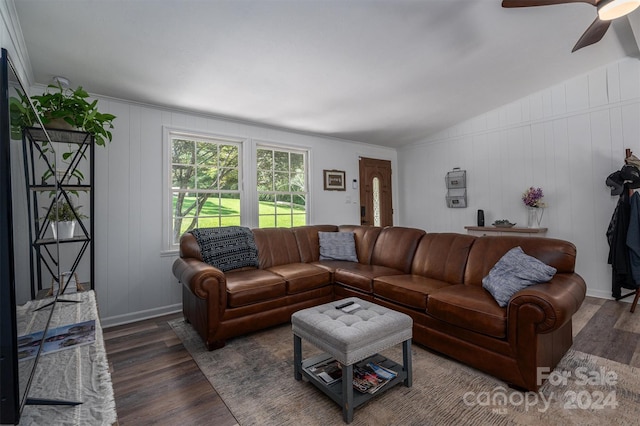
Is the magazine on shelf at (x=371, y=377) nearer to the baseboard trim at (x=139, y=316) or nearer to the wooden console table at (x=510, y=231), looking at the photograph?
the baseboard trim at (x=139, y=316)

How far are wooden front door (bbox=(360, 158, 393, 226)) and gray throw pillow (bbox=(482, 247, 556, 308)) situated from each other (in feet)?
10.9

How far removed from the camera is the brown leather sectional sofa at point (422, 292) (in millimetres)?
1852

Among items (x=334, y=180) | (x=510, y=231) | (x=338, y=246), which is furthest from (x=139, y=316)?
(x=510, y=231)

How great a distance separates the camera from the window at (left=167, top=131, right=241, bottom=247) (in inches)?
142

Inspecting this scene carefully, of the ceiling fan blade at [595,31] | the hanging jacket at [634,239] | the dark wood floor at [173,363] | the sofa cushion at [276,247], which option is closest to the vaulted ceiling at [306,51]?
the ceiling fan blade at [595,31]

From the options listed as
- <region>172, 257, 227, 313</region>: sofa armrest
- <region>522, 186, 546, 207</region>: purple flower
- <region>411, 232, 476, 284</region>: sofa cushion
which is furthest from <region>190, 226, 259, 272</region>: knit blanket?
<region>522, 186, 546, 207</region>: purple flower

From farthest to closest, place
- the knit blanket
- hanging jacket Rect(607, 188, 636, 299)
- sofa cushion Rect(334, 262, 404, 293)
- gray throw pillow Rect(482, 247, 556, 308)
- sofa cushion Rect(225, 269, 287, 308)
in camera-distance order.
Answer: hanging jacket Rect(607, 188, 636, 299), the knit blanket, sofa cushion Rect(334, 262, 404, 293), sofa cushion Rect(225, 269, 287, 308), gray throw pillow Rect(482, 247, 556, 308)

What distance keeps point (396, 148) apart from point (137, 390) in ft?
18.6

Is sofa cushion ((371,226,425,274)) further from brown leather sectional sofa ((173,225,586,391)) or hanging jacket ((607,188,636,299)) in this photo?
hanging jacket ((607,188,636,299))

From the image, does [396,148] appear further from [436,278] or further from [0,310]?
[0,310]

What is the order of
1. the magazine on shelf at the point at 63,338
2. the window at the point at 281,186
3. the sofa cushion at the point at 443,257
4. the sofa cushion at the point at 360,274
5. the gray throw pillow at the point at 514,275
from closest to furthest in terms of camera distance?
the magazine on shelf at the point at 63,338 → the gray throw pillow at the point at 514,275 → the sofa cushion at the point at 443,257 → the sofa cushion at the point at 360,274 → the window at the point at 281,186

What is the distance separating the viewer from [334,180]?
515cm

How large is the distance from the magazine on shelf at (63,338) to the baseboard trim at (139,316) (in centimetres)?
191

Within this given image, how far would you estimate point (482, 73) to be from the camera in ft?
11.3
